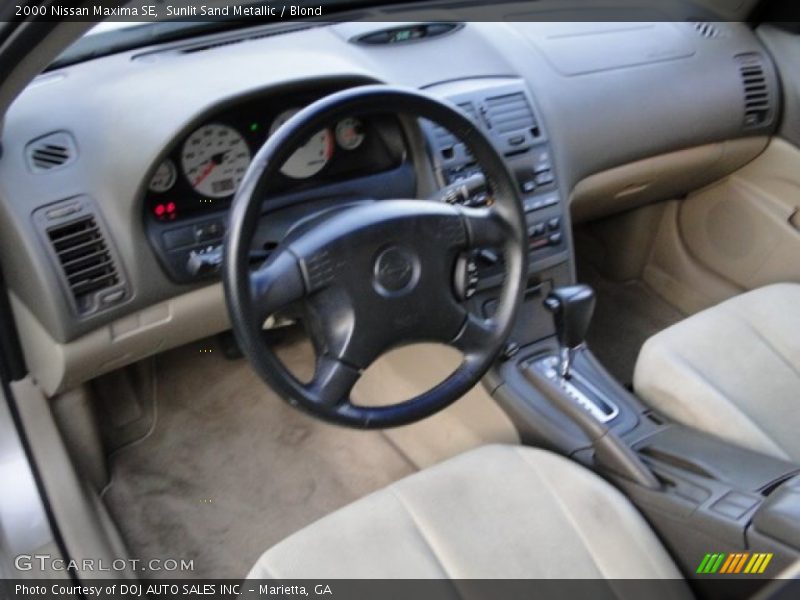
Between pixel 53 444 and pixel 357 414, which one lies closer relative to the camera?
pixel 357 414

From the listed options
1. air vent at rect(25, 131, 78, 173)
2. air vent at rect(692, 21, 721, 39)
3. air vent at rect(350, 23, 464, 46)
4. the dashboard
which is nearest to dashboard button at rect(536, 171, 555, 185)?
the dashboard

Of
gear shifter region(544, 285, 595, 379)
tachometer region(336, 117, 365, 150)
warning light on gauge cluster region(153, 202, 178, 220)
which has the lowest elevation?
gear shifter region(544, 285, 595, 379)

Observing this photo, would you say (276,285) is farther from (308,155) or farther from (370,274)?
(308,155)

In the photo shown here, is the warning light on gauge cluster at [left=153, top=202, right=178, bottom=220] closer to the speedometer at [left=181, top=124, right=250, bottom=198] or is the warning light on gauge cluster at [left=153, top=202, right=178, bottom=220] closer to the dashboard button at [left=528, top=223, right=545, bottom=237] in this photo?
the speedometer at [left=181, top=124, right=250, bottom=198]

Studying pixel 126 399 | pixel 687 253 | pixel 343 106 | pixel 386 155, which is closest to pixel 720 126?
pixel 687 253

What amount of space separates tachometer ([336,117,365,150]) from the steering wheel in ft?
1.11

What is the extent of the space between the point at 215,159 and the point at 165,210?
A: 4.7 inches

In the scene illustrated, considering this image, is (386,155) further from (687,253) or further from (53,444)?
(687,253)

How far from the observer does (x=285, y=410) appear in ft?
6.70

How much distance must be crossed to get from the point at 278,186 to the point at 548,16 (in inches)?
36.2

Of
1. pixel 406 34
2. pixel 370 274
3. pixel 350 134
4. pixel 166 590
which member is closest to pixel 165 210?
pixel 350 134

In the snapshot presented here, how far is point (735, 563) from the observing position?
46.9 inches

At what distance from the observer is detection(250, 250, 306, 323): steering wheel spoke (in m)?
1.05

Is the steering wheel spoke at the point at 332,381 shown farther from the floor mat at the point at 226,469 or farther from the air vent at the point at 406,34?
the air vent at the point at 406,34
